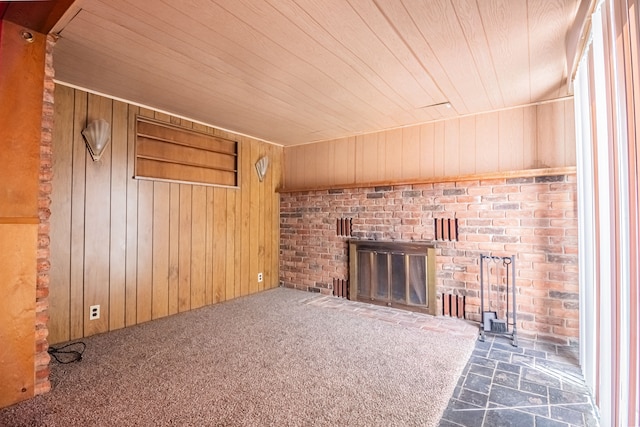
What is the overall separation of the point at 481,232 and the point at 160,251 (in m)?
3.37

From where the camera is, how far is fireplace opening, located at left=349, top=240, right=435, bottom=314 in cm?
346

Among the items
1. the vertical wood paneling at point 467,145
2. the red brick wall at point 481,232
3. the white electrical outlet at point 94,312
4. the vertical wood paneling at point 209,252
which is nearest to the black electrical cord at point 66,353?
the white electrical outlet at point 94,312

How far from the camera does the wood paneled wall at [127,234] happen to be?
2.65 metres

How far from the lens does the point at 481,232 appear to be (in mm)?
3176

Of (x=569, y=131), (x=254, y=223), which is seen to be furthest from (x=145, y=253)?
(x=569, y=131)

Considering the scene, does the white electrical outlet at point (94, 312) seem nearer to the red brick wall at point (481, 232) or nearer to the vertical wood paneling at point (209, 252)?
the vertical wood paneling at point (209, 252)

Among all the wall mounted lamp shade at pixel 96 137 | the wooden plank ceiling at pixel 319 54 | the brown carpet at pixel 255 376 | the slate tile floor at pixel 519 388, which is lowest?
the slate tile floor at pixel 519 388

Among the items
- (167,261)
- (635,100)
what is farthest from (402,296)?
(635,100)

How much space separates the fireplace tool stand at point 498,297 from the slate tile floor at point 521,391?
0.79 feet

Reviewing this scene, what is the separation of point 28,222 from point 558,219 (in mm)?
3964

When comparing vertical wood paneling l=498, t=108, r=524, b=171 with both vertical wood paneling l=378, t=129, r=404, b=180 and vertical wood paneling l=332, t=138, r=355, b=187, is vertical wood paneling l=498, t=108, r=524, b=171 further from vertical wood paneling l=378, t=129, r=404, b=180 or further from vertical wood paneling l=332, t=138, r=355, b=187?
vertical wood paneling l=332, t=138, r=355, b=187

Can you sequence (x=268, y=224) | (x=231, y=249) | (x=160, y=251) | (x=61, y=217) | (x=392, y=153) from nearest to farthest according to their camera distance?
(x=61, y=217)
(x=160, y=251)
(x=392, y=153)
(x=231, y=249)
(x=268, y=224)

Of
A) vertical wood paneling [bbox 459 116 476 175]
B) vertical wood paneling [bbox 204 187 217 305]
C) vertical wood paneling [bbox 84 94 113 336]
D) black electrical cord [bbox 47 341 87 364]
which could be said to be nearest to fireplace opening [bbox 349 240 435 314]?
vertical wood paneling [bbox 459 116 476 175]

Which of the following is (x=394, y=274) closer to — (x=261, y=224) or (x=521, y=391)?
(x=521, y=391)
